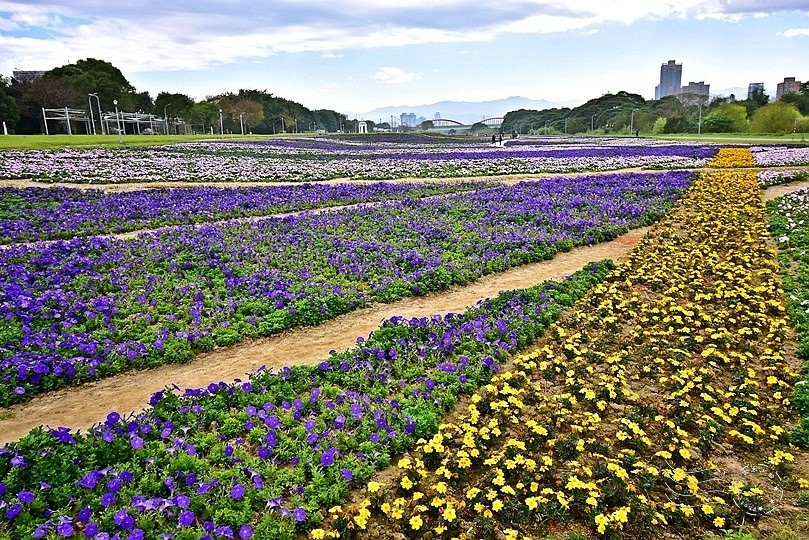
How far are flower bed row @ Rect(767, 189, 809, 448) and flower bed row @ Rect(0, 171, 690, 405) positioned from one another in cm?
339

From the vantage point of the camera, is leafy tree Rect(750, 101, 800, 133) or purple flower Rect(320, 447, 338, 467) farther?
leafy tree Rect(750, 101, 800, 133)

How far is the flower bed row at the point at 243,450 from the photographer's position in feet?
14.2

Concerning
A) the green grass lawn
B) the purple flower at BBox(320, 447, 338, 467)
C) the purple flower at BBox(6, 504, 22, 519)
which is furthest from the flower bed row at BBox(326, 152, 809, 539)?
the green grass lawn

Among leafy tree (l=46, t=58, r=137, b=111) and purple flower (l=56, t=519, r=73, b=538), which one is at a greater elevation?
leafy tree (l=46, t=58, r=137, b=111)

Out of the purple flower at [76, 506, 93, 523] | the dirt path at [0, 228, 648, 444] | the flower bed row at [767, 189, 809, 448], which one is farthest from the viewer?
the flower bed row at [767, 189, 809, 448]

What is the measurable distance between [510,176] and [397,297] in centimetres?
2092

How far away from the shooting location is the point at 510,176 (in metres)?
29.3

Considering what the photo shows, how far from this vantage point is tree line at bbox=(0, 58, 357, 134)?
77.4m

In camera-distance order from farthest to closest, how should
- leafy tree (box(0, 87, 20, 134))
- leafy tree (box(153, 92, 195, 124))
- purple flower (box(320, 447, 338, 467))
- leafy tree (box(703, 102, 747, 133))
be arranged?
leafy tree (box(153, 92, 195, 124)) < leafy tree (box(703, 102, 747, 133)) < leafy tree (box(0, 87, 20, 134)) < purple flower (box(320, 447, 338, 467))

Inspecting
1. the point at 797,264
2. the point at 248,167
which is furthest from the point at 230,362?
the point at 248,167

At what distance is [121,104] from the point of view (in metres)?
87.2

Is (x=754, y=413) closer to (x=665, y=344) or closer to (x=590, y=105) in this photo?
(x=665, y=344)

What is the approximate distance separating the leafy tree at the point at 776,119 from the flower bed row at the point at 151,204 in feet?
254

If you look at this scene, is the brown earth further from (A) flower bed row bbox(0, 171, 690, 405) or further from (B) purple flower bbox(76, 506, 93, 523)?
(B) purple flower bbox(76, 506, 93, 523)
